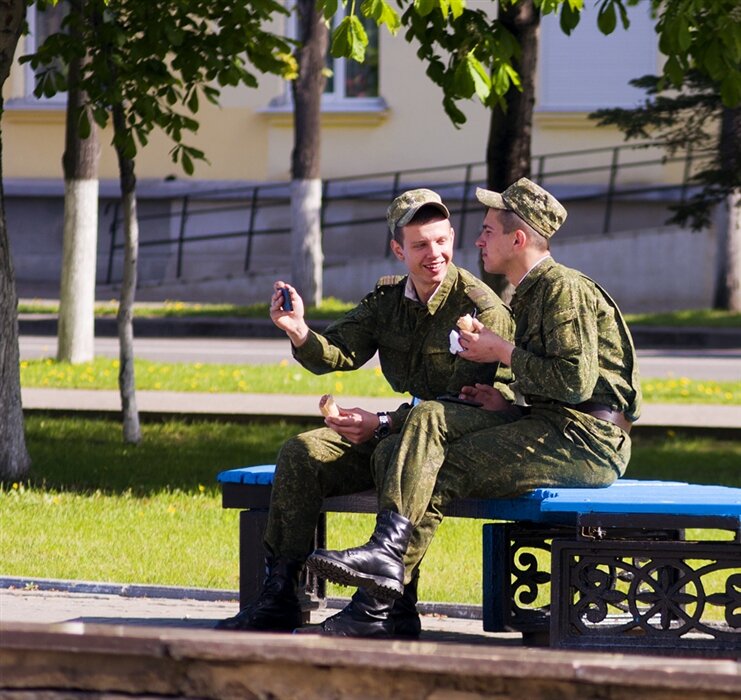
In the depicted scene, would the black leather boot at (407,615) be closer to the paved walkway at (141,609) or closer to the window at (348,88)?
the paved walkway at (141,609)

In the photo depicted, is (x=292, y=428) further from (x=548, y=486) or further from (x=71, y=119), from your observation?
(x=548, y=486)

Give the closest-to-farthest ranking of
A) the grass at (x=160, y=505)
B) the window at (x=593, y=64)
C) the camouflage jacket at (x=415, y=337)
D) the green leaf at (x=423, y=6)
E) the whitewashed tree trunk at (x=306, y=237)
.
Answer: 1. the camouflage jacket at (x=415, y=337)
2. the green leaf at (x=423, y=6)
3. the grass at (x=160, y=505)
4. the whitewashed tree trunk at (x=306, y=237)
5. the window at (x=593, y=64)

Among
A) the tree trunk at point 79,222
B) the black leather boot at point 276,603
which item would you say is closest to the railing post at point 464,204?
the tree trunk at point 79,222

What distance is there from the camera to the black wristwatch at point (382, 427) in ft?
17.5

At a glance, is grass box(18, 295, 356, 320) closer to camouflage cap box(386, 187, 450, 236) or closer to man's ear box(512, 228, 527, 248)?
camouflage cap box(386, 187, 450, 236)

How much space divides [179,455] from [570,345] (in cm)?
557

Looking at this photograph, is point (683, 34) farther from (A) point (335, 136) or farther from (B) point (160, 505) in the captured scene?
(A) point (335, 136)

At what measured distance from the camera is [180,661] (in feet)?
11.2

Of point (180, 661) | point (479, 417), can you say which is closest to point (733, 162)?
point (479, 417)

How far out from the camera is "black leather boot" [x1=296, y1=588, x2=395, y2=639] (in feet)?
16.0

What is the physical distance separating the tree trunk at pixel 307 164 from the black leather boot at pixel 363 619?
1568 centimetres

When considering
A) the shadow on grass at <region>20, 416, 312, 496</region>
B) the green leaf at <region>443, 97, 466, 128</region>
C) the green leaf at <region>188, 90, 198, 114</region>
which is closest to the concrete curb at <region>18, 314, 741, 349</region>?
the shadow on grass at <region>20, 416, 312, 496</region>

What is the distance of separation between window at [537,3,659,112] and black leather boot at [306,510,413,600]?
20.5 metres

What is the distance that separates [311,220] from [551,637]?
16.6 metres
